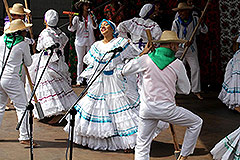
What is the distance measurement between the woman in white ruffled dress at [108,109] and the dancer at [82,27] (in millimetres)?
4251

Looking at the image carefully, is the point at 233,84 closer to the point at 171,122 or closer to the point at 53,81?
the point at 53,81

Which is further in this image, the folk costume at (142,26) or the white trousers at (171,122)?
the folk costume at (142,26)

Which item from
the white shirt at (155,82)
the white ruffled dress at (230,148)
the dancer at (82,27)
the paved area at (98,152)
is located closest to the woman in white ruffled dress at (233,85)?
the paved area at (98,152)

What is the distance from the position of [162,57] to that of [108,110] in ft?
5.55

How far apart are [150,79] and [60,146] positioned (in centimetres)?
221

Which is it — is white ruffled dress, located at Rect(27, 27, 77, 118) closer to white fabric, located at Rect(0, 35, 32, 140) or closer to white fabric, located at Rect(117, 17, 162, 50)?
white fabric, located at Rect(0, 35, 32, 140)

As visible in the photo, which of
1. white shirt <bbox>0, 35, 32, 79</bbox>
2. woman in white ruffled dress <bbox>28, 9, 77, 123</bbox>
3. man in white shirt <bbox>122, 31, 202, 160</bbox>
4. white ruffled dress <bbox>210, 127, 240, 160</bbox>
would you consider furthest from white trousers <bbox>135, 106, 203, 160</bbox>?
woman in white ruffled dress <bbox>28, 9, 77, 123</bbox>

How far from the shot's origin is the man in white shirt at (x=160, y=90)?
4.82 meters

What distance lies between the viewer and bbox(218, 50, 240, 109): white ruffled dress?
8414 millimetres

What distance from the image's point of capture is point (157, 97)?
4828 millimetres

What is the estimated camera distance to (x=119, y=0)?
11.2 meters

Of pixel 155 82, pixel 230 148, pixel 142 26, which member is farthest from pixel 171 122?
pixel 142 26

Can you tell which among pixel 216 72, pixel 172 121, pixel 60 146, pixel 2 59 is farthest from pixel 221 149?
pixel 216 72

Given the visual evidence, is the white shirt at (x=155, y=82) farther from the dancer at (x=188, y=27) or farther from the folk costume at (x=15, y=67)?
the dancer at (x=188, y=27)
